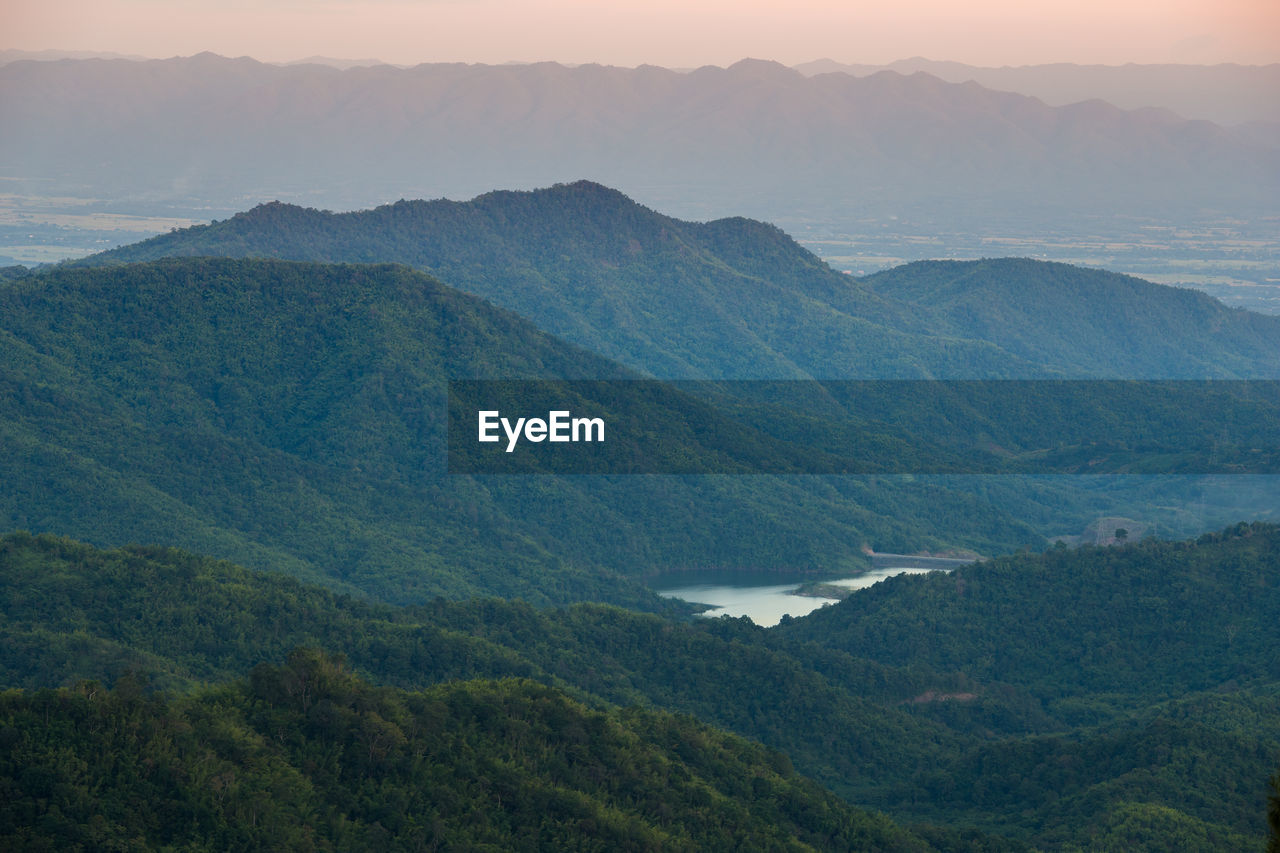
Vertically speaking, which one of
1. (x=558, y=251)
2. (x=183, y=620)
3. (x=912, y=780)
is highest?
(x=558, y=251)

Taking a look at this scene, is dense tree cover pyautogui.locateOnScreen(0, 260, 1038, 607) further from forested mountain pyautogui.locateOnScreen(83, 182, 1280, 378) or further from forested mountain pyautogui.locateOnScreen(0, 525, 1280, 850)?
forested mountain pyautogui.locateOnScreen(83, 182, 1280, 378)

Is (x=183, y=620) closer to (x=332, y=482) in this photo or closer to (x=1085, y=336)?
(x=332, y=482)

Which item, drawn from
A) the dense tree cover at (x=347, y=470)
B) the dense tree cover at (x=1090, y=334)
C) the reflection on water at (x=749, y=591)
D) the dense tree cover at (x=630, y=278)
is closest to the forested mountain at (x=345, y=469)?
the dense tree cover at (x=347, y=470)

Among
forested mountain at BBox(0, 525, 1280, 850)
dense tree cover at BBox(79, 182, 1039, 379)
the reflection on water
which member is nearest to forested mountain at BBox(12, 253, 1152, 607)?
the reflection on water

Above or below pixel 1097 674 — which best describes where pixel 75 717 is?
above

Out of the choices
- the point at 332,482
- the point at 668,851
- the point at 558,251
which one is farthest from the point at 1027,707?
the point at 558,251

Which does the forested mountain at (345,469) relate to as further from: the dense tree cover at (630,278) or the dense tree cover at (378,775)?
the dense tree cover at (378,775)
